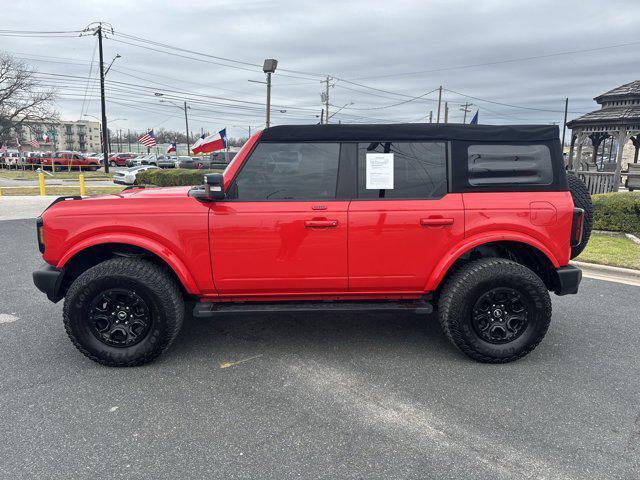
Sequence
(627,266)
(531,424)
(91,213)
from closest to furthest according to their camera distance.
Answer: (531,424) < (91,213) < (627,266)

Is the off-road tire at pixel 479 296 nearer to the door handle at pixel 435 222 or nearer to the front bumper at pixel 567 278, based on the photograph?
the front bumper at pixel 567 278

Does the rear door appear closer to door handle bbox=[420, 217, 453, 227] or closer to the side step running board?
door handle bbox=[420, 217, 453, 227]

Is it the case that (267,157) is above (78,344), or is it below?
above

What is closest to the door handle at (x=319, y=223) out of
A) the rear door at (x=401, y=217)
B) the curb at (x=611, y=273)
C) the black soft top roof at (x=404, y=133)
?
the rear door at (x=401, y=217)

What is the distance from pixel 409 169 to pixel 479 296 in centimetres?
114

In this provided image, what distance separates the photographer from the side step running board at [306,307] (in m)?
3.43

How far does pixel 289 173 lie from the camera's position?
3434mm

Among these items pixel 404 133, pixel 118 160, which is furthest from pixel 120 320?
pixel 118 160

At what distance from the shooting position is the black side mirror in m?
3.20

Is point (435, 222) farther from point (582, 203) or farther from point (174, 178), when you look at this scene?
point (174, 178)

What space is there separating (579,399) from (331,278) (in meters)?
1.92

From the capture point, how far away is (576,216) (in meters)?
3.47

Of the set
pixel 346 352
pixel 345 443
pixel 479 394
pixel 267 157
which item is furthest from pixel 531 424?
pixel 267 157

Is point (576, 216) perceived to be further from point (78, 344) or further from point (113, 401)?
point (78, 344)
